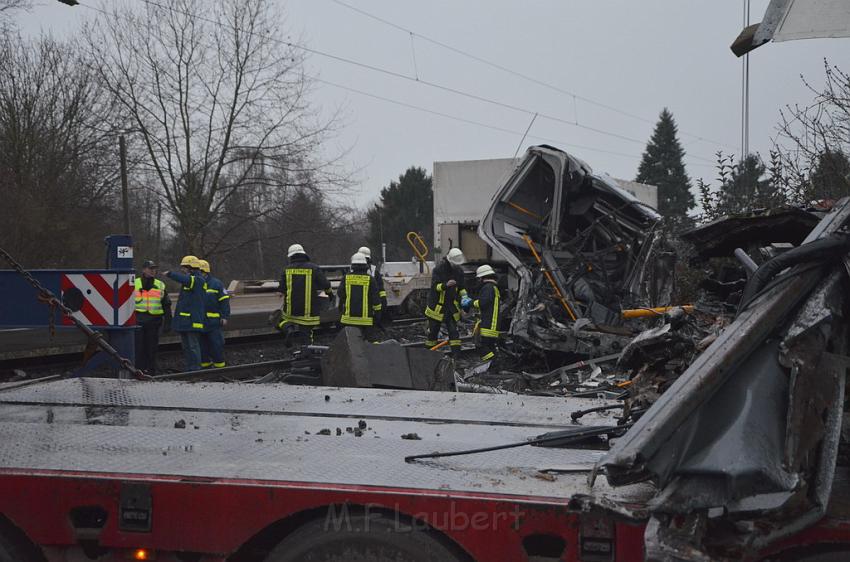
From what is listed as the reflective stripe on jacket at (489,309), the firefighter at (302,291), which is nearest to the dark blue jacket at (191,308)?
the firefighter at (302,291)

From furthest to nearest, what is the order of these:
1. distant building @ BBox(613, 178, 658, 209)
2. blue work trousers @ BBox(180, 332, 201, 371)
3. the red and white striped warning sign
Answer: distant building @ BBox(613, 178, 658, 209) → blue work trousers @ BBox(180, 332, 201, 371) → the red and white striped warning sign

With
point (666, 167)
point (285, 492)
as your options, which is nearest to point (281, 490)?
point (285, 492)

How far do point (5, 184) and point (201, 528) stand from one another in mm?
19343

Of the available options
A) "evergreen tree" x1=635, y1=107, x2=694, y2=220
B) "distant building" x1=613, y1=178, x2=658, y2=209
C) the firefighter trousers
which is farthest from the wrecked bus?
"evergreen tree" x1=635, y1=107, x2=694, y2=220

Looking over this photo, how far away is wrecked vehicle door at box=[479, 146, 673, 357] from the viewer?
30.6 ft

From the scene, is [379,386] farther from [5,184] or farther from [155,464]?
[5,184]

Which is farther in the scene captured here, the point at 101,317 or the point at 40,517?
the point at 101,317

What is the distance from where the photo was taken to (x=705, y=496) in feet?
6.91

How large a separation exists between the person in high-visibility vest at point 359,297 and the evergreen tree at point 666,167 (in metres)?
42.3

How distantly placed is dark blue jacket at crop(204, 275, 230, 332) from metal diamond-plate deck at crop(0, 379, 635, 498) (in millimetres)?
5095

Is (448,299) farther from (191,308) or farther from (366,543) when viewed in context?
(366,543)

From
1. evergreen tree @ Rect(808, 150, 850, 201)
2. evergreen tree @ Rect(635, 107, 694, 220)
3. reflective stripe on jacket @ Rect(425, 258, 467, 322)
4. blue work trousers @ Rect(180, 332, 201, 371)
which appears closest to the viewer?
evergreen tree @ Rect(808, 150, 850, 201)

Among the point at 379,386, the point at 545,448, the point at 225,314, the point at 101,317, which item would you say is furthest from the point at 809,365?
the point at 225,314

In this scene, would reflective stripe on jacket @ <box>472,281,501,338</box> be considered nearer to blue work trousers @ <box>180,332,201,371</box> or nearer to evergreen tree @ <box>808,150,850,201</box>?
blue work trousers @ <box>180,332,201,371</box>
